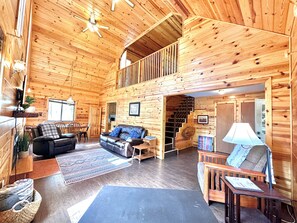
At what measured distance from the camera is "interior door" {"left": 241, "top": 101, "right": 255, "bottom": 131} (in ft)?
15.3

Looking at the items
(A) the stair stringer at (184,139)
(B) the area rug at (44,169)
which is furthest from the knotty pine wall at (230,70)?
(B) the area rug at (44,169)

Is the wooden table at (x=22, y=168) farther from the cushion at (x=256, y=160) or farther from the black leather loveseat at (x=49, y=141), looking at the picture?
the cushion at (x=256, y=160)

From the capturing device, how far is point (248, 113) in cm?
479

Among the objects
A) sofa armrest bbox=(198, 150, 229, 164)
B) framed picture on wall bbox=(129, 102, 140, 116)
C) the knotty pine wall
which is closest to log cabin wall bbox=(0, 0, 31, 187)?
sofa armrest bbox=(198, 150, 229, 164)

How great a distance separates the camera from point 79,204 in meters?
1.97

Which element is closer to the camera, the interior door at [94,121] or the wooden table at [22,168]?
the wooden table at [22,168]

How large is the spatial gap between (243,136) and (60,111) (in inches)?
323

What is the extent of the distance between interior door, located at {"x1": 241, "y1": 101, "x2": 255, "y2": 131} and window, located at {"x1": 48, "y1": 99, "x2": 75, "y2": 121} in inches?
331

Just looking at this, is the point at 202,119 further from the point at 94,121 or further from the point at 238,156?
the point at 94,121

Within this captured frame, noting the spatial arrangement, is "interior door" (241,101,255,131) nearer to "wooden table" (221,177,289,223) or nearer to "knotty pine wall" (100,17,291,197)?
"knotty pine wall" (100,17,291,197)

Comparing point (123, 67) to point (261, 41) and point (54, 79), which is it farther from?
point (261, 41)

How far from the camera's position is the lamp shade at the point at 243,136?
1.82 meters

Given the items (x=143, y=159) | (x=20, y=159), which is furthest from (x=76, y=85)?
(x=143, y=159)

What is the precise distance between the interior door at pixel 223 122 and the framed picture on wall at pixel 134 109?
11.2 feet
